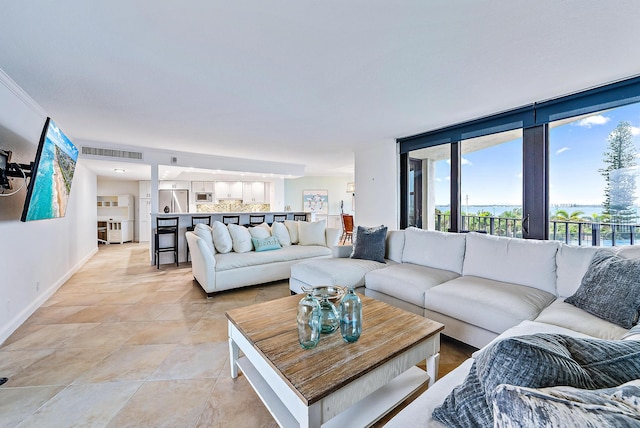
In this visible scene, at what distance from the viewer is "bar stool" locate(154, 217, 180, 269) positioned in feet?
17.0

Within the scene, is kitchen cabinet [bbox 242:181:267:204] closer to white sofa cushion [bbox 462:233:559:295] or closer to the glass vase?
white sofa cushion [bbox 462:233:559:295]

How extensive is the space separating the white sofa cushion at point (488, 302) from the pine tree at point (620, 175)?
1.83 meters

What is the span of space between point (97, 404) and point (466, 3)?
3.29 m

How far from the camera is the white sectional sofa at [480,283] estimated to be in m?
1.69

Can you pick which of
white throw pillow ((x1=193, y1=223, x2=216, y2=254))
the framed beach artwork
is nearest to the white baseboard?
white throw pillow ((x1=193, y1=223, x2=216, y2=254))

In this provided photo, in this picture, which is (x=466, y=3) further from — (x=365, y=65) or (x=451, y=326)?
(x=451, y=326)

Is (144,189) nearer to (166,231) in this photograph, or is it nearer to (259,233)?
(166,231)

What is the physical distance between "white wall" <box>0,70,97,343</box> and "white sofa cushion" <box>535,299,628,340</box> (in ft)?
14.4

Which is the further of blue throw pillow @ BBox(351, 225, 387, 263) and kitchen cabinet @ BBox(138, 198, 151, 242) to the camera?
kitchen cabinet @ BBox(138, 198, 151, 242)

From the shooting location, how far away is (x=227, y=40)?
192 cm

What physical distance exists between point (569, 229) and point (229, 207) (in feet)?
27.1

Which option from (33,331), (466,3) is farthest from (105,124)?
(466,3)

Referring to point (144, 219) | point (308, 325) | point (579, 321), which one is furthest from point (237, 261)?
point (144, 219)

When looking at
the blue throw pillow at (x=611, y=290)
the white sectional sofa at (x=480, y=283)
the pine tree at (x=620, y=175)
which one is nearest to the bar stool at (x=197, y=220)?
the white sectional sofa at (x=480, y=283)
